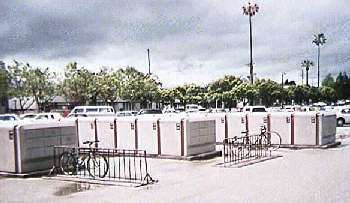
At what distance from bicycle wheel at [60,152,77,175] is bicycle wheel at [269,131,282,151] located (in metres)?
9.51

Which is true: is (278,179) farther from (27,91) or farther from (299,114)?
(27,91)

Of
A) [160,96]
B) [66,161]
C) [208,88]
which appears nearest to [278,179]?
[66,161]

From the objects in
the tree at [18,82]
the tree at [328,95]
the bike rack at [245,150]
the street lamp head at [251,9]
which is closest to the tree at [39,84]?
the tree at [18,82]

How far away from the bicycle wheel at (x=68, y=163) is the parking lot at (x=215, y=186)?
1039 mm

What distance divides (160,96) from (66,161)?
213 feet

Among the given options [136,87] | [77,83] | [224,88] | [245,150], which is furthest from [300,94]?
[245,150]

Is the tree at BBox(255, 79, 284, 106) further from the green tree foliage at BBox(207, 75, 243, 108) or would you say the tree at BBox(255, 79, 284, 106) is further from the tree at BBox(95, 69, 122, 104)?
the tree at BBox(95, 69, 122, 104)

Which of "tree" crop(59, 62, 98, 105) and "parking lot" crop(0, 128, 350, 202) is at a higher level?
"tree" crop(59, 62, 98, 105)

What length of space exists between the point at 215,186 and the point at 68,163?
5.08 metres

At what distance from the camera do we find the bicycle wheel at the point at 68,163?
43.7ft

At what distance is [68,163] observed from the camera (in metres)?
13.6

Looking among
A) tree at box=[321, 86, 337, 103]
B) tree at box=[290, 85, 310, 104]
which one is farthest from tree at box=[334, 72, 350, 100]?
tree at box=[290, 85, 310, 104]

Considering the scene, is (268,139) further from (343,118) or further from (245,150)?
(343,118)

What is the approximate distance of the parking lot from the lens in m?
9.51
